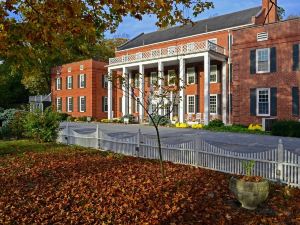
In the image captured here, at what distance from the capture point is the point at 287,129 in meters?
20.0

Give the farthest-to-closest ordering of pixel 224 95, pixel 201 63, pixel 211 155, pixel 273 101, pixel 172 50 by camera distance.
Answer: pixel 201 63
pixel 172 50
pixel 224 95
pixel 273 101
pixel 211 155

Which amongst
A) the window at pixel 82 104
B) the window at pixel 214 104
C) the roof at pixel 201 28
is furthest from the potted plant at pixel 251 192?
the window at pixel 82 104

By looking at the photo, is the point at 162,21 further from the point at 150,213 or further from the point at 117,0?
the point at 150,213

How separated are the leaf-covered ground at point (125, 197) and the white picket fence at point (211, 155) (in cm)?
43

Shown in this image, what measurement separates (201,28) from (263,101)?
15120 mm

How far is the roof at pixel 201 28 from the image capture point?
33103 millimetres

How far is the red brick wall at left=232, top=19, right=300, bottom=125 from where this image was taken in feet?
78.2

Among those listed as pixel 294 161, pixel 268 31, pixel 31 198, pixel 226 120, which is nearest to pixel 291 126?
pixel 268 31

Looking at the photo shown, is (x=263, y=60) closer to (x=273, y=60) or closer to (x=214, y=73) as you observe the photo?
(x=273, y=60)

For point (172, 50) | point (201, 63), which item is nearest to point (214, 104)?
point (201, 63)

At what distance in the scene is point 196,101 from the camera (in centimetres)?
3338

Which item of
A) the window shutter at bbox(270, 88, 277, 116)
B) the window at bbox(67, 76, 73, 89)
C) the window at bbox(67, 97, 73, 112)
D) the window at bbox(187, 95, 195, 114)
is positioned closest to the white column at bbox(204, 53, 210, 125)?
the window at bbox(187, 95, 195, 114)

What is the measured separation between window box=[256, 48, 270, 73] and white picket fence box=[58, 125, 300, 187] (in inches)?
635

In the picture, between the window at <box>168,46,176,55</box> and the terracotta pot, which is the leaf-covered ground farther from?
the window at <box>168,46,176,55</box>
